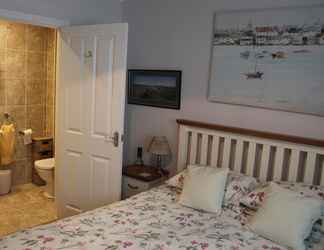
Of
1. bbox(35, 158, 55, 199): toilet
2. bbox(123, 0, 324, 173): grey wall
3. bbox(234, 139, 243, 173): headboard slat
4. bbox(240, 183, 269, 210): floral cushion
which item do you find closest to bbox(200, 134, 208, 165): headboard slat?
bbox(123, 0, 324, 173): grey wall

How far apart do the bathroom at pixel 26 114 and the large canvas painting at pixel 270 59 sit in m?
2.38

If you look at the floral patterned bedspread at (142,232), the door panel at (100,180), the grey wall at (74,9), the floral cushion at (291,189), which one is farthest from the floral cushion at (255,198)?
the grey wall at (74,9)

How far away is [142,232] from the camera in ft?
6.41

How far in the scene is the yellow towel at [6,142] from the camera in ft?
12.7

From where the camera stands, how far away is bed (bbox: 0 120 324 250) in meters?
1.82

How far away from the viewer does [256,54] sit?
2.57m

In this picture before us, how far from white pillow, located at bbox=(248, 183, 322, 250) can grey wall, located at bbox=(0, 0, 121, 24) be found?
93.8 inches

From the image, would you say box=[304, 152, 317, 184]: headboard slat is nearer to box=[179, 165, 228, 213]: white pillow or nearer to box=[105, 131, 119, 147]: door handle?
box=[179, 165, 228, 213]: white pillow

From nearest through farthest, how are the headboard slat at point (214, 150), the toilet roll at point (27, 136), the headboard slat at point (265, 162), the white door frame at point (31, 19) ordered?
the headboard slat at point (265, 162) < the white door frame at point (31, 19) < the headboard slat at point (214, 150) < the toilet roll at point (27, 136)

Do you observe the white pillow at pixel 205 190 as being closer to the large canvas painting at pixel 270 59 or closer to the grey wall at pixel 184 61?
the grey wall at pixel 184 61

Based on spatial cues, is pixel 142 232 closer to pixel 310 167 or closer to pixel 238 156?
pixel 238 156

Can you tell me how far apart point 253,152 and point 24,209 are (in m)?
2.60

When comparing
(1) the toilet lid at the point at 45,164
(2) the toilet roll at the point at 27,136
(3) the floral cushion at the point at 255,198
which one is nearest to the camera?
(3) the floral cushion at the point at 255,198

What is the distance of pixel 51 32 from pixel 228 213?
3.39 meters
